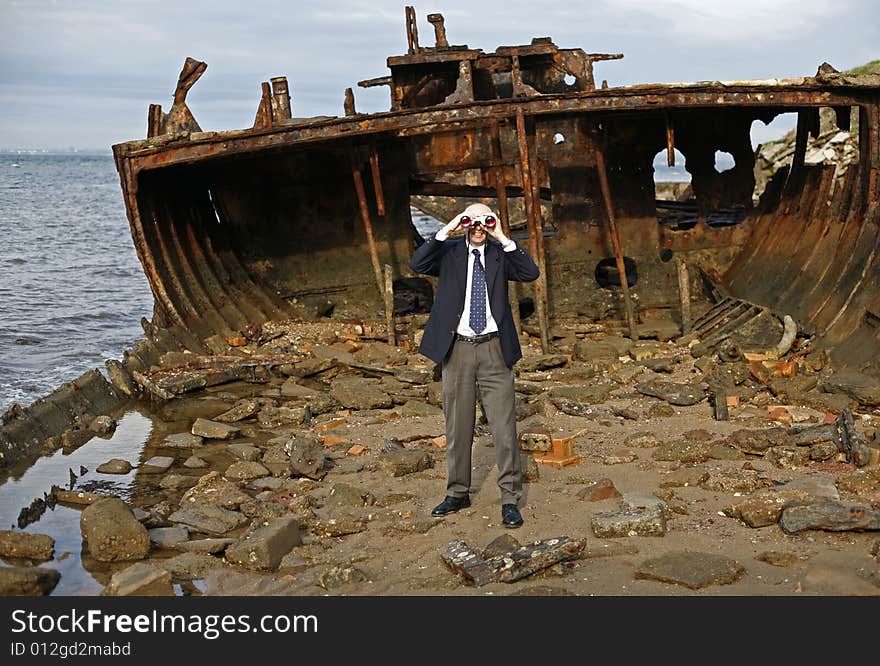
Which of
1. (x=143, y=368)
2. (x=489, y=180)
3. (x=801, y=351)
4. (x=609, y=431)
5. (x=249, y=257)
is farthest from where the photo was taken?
(x=249, y=257)

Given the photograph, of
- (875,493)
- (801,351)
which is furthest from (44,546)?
(801,351)

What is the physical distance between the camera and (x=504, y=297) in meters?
6.24

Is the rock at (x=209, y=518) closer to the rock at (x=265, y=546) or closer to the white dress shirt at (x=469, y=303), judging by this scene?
the rock at (x=265, y=546)

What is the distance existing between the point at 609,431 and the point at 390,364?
131 inches

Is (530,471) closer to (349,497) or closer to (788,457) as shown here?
(349,497)

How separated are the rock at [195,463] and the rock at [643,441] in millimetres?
3136

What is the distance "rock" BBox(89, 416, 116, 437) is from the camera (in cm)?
959

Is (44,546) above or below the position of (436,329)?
below

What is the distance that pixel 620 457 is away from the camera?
7.55 m

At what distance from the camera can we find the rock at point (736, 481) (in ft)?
Answer: 22.1

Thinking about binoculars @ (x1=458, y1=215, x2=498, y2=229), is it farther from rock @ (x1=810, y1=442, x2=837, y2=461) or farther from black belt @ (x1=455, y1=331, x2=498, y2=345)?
rock @ (x1=810, y1=442, x2=837, y2=461)

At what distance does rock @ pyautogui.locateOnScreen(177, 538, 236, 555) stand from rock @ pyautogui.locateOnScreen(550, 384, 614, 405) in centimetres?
383

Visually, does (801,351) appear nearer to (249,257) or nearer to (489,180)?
(489,180)
